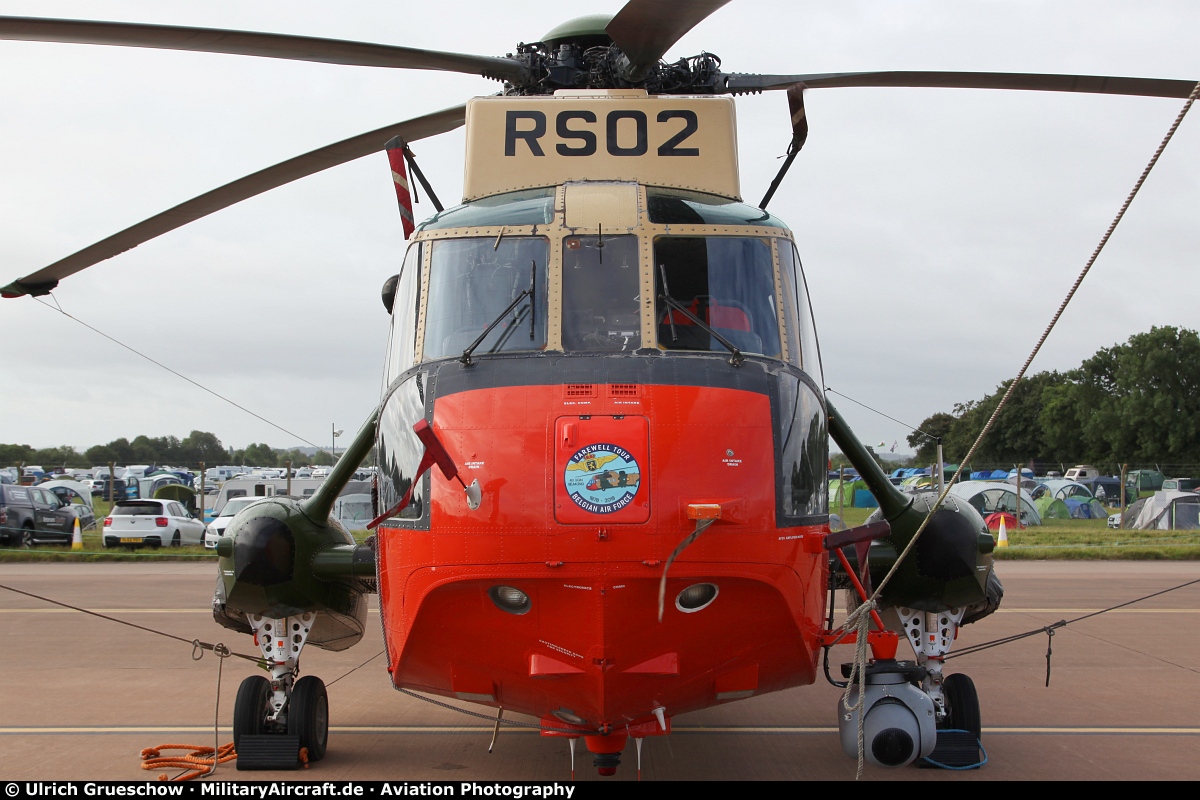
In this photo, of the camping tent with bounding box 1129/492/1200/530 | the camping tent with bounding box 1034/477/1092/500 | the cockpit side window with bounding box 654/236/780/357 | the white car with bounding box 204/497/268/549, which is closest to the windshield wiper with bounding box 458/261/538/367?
the cockpit side window with bounding box 654/236/780/357

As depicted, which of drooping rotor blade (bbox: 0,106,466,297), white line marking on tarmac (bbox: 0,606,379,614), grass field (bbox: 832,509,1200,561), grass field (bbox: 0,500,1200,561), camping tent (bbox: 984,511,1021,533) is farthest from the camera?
camping tent (bbox: 984,511,1021,533)

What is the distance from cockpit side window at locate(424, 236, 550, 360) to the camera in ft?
16.5

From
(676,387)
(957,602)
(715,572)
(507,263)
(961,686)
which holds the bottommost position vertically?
(961,686)

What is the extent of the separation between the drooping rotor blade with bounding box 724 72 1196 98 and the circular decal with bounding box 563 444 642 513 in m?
3.59

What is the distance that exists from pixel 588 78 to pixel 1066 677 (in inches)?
268

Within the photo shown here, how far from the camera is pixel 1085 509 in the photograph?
128 feet

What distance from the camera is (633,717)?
4.61 meters

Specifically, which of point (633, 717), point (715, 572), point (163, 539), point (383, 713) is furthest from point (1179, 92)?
point (163, 539)

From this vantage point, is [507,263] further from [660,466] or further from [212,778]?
[212,778]

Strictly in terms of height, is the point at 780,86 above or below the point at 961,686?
above

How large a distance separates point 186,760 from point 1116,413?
7498 cm

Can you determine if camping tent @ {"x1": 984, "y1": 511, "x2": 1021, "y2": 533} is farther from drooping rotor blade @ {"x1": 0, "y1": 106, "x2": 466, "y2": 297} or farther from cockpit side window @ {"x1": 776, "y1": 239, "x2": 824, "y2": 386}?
drooping rotor blade @ {"x1": 0, "y1": 106, "x2": 466, "y2": 297}

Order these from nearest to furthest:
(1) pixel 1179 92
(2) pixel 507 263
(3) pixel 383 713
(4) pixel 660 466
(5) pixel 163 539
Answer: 1. (4) pixel 660 466
2. (2) pixel 507 263
3. (1) pixel 1179 92
4. (3) pixel 383 713
5. (5) pixel 163 539
